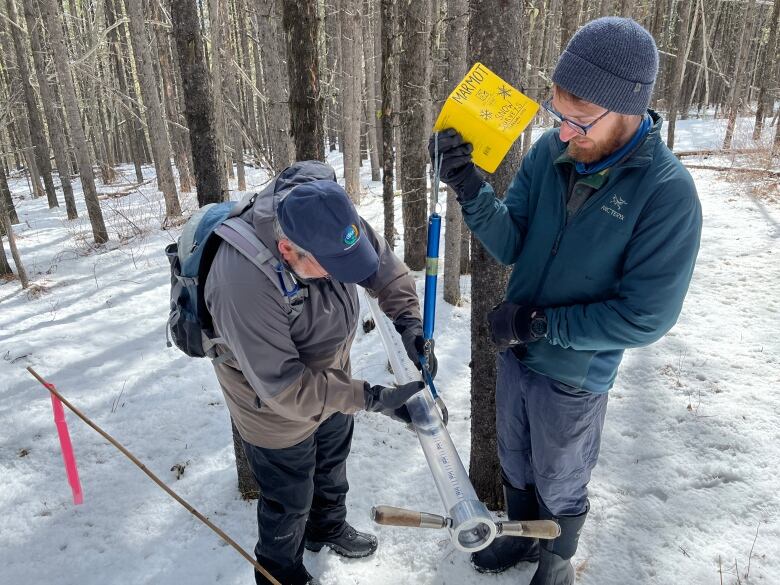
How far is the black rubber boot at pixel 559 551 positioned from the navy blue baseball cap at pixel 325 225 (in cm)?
153

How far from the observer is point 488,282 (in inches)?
103

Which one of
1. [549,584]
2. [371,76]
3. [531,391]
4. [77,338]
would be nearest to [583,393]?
[531,391]

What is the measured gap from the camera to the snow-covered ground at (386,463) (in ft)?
8.73

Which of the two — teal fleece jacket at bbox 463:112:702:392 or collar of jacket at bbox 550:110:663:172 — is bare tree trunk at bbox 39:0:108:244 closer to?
teal fleece jacket at bbox 463:112:702:392

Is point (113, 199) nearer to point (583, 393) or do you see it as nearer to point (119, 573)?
point (119, 573)

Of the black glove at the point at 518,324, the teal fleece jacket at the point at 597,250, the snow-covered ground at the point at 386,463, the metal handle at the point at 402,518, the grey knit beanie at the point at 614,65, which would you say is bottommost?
the snow-covered ground at the point at 386,463

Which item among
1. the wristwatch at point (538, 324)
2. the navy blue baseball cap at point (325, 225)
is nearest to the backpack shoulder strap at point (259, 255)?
the navy blue baseball cap at point (325, 225)

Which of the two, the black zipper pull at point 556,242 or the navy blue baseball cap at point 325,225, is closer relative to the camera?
the navy blue baseball cap at point 325,225

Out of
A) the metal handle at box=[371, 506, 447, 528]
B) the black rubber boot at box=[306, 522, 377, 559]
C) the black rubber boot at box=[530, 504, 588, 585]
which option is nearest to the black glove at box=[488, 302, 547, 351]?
the metal handle at box=[371, 506, 447, 528]

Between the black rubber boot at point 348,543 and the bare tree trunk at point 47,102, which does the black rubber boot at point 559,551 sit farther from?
the bare tree trunk at point 47,102

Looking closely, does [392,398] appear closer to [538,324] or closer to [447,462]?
[447,462]

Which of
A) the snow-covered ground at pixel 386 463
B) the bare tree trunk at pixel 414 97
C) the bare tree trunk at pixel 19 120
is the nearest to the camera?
the snow-covered ground at pixel 386 463

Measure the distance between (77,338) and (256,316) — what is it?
5025 millimetres

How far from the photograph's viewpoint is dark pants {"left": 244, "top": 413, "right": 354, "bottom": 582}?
2250mm
